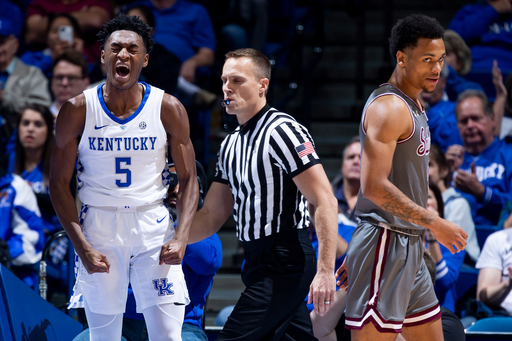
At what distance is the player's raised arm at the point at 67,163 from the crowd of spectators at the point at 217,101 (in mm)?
1517

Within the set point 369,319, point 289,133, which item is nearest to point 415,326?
point 369,319

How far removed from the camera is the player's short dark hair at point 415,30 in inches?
97.7

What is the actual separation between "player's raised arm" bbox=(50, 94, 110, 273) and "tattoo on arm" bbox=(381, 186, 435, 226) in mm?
1095

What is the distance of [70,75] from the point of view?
529 cm

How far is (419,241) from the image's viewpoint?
251cm

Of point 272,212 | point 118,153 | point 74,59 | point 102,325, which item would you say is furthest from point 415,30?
point 74,59

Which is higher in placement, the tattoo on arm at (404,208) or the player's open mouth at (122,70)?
the player's open mouth at (122,70)

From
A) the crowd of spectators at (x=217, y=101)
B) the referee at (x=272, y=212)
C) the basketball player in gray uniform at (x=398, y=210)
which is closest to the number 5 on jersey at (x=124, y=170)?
the referee at (x=272, y=212)

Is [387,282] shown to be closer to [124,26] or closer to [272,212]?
[272,212]

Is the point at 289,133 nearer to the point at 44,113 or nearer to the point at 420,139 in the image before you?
the point at 420,139

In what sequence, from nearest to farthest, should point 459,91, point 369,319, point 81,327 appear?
1. point 369,319
2. point 81,327
3. point 459,91

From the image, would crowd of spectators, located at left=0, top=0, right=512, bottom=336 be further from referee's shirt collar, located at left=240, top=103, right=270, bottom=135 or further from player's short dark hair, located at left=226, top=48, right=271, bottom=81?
player's short dark hair, located at left=226, top=48, right=271, bottom=81

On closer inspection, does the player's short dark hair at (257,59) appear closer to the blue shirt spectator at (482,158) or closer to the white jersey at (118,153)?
the white jersey at (118,153)

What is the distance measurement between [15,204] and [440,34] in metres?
3.11
